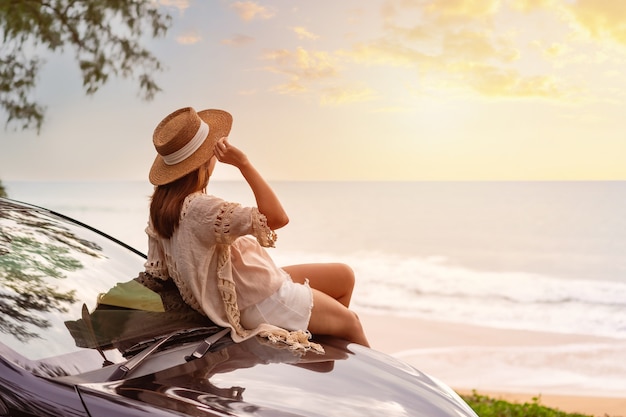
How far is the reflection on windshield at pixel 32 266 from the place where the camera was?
2.31 m

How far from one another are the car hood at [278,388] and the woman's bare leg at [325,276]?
1.93 ft

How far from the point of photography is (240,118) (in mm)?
33812

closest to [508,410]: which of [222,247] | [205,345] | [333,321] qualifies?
[333,321]

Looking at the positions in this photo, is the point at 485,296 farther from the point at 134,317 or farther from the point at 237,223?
the point at 134,317

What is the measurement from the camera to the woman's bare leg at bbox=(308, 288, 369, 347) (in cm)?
325

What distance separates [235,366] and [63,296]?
591mm

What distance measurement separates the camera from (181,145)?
3.26 m

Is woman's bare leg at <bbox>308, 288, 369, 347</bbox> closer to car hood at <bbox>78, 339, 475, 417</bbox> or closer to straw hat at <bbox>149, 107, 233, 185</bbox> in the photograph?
car hood at <bbox>78, 339, 475, 417</bbox>

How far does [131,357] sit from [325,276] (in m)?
1.32

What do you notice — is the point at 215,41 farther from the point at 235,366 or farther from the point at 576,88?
the point at 235,366

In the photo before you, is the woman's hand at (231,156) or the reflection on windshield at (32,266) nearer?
the reflection on windshield at (32,266)

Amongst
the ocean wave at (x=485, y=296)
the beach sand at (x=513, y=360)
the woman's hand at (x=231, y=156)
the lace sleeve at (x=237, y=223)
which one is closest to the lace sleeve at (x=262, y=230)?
the lace sleeve at (x=237, y=223)

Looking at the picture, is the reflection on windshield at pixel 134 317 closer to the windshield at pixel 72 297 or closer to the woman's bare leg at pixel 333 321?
the windshield at pixel 72 297

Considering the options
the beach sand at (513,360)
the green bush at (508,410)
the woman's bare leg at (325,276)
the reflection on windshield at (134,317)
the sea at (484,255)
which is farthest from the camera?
the sea at (484,255)
